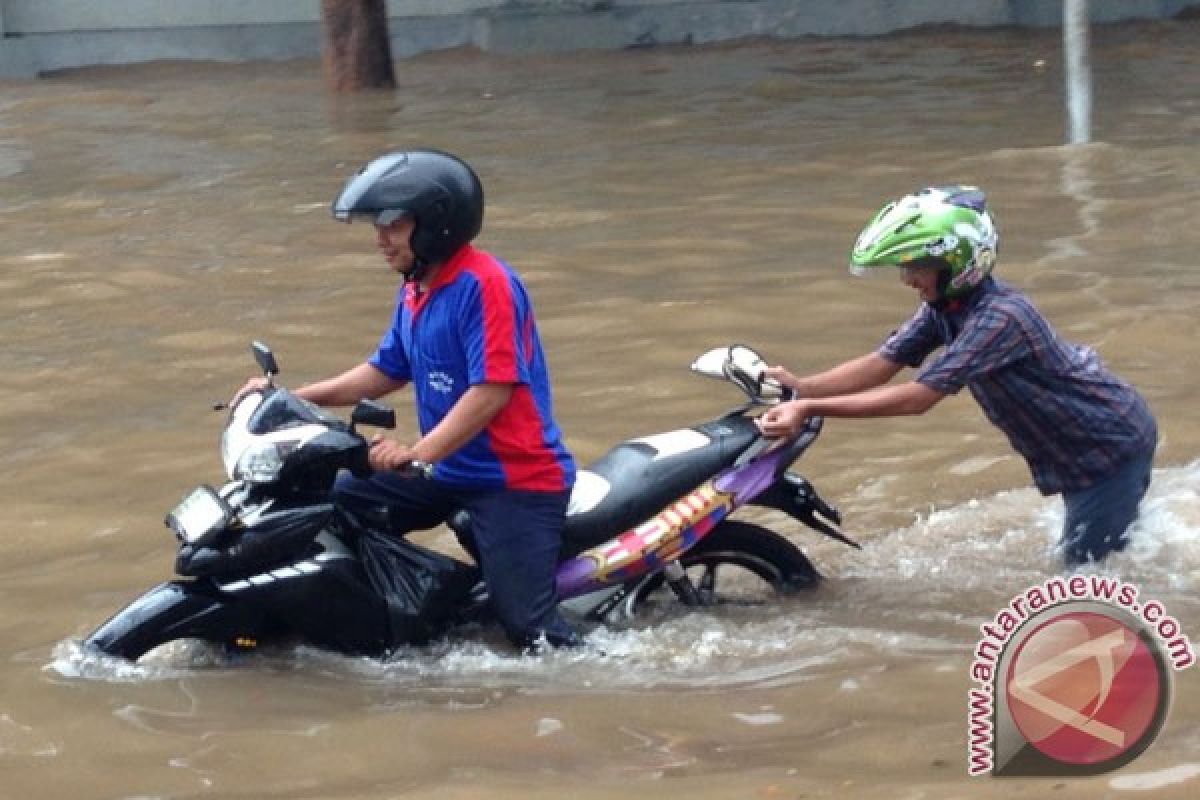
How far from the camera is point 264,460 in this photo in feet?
17.6

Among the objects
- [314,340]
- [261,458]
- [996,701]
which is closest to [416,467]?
[261,458]

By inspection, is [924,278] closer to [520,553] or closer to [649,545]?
[649,545]

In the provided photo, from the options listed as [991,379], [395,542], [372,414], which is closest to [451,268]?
[372,414]

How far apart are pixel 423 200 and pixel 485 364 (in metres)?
0.47

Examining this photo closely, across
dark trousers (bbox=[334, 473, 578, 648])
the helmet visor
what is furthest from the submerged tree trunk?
the helmet visor

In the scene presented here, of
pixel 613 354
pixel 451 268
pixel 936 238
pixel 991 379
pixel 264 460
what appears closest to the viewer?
pixel 264 460

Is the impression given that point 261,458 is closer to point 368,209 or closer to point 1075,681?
point 368,209

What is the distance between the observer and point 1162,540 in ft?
21.0

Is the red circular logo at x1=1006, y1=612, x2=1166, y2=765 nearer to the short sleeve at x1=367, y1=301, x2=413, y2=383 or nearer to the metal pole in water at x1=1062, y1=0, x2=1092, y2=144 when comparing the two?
the short sleeve at x1=367, y1=301, x2=413, y2=383

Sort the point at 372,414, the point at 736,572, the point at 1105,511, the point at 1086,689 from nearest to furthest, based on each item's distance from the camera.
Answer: the point at 1086,689 → the point at 372,414 → the point at 1105,511 → the point at 736,572

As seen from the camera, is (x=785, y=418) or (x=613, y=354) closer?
(x=785, y=418)

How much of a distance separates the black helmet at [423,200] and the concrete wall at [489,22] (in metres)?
18.1

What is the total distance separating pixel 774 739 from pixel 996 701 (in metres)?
0.57

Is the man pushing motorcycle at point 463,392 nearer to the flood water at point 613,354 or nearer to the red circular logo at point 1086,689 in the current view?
the flood water at point 613,354
